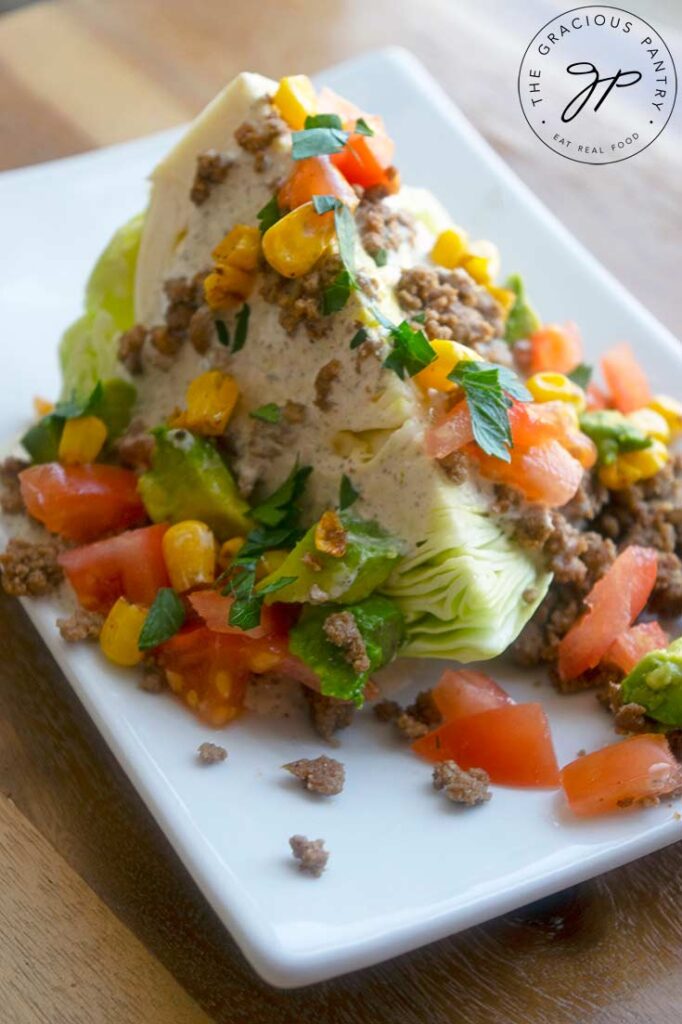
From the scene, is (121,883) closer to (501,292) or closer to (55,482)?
(55,482)

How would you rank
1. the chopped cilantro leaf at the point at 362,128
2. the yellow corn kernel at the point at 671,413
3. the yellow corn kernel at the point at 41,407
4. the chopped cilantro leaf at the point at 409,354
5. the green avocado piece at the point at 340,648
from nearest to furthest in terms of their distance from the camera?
the green avocado piece at the point at 340,648 → the chopped cilantro leaf at the point at 409,354 → the chopped cilantro leaf at the point at 362,128 → the yellow corn kernel at the point at 671,413 → the yellow corn kernel at the point at 41,407

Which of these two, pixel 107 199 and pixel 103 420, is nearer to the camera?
pixel 103 420

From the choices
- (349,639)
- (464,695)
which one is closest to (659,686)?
(464,695)

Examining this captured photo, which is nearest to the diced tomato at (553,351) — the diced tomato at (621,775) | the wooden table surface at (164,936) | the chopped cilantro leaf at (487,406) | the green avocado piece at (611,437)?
the green avocado piece at (611,437)

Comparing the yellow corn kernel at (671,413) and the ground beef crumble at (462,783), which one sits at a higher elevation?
the yellow corn kernel at (671,413)

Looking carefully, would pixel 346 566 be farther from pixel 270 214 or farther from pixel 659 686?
pixel 270 214

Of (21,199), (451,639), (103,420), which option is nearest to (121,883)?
(451,639)

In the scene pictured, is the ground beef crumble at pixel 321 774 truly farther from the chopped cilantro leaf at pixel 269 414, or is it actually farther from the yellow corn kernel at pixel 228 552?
the chopped cilantro leaf at pixel 269 414
